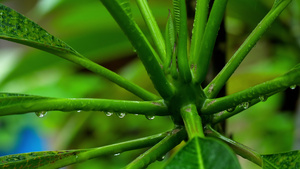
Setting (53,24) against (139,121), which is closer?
(53,24)

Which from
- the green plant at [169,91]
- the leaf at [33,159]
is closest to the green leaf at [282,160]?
the green plant at [169,91]

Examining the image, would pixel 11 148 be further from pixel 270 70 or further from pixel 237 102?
pixel 237 102

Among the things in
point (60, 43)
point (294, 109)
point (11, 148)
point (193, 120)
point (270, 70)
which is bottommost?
point (193, 120)

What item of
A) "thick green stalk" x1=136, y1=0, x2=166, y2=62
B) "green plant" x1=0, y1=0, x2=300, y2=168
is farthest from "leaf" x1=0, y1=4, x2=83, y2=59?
"thick green stalk" x1=136, y1=0, x2=166, y2=62

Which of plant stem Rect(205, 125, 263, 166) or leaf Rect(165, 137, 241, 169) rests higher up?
plant stem Rect(205, 125, 263, 166)

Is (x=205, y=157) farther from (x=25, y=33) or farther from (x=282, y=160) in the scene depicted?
(x=25, y=33)

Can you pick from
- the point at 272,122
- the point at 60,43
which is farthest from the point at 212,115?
the point at 272,122

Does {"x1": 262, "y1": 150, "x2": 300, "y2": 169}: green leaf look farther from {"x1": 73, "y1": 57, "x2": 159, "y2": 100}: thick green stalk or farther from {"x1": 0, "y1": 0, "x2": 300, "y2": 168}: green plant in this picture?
{"x1": 73, "y1": 57, "x2": 159, "y2": 100}: thick green stalk
